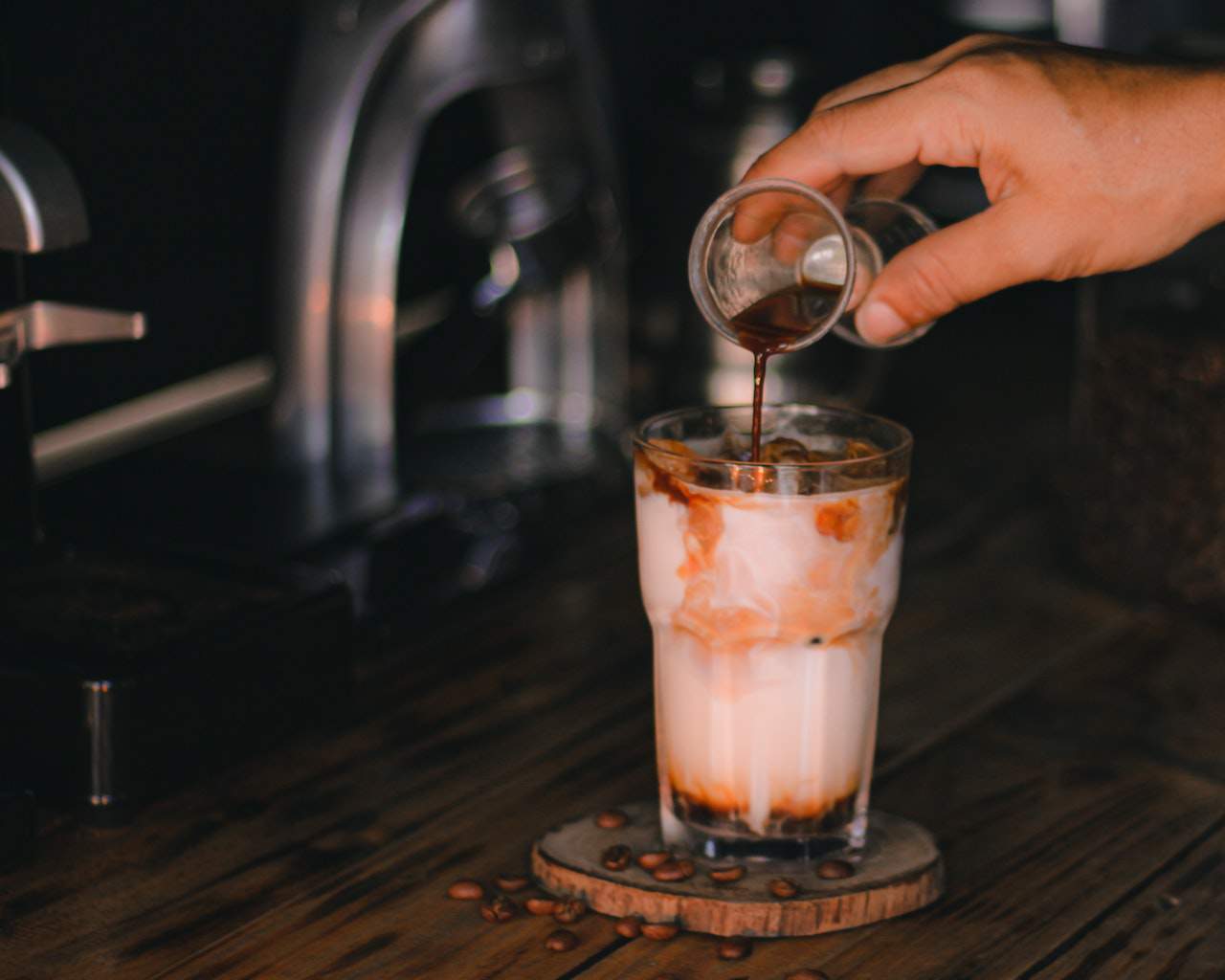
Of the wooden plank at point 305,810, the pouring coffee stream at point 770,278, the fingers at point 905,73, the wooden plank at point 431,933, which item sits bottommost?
the wooden plank at point 431,933

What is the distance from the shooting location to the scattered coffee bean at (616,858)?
100cm

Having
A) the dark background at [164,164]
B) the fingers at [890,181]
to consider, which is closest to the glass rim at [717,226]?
the fingers at [890,181]

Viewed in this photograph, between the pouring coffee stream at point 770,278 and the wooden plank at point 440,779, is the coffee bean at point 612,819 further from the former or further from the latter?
the pouring coffee stream at point 770,278

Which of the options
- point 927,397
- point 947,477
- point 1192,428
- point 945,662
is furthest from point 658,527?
point 927,397

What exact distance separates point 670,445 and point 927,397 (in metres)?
1.21

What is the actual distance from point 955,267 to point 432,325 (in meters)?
1.36

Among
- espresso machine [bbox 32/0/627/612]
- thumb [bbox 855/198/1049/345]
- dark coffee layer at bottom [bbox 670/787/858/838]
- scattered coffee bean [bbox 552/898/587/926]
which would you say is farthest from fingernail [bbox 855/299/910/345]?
espresso machine [bbox 32/0/627/612]

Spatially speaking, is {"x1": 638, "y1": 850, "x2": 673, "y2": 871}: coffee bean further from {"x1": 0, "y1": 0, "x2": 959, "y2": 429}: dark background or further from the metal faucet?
{"x1": 0, "y1": 0, "x2": 959, "y2": 429}: dark background

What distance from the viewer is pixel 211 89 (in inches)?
75.8

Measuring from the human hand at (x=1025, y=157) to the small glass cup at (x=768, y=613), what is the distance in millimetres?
119

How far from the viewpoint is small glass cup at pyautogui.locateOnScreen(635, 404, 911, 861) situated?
94cm

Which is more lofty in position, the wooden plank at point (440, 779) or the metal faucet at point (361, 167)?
the metal faucet at point (361, 167)

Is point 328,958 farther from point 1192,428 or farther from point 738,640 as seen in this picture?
point 1192,428

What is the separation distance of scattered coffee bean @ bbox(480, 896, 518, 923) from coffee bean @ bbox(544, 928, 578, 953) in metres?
0.03
